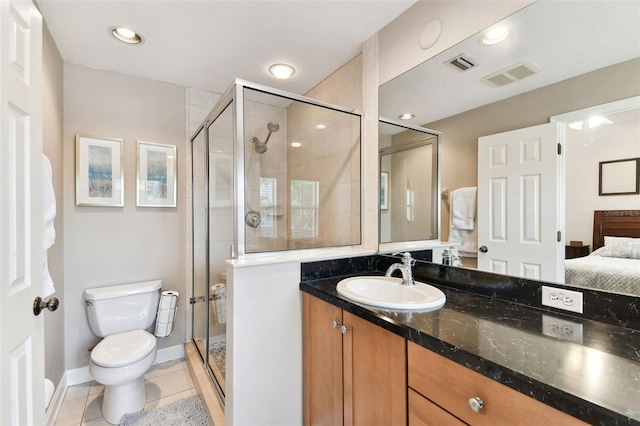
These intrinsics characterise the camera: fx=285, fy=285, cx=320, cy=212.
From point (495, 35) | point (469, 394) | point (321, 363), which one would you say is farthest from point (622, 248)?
point (321, 363)

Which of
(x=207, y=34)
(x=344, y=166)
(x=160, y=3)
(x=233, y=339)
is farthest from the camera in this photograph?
(x=344, y=166)

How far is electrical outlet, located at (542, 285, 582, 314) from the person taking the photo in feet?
3.33

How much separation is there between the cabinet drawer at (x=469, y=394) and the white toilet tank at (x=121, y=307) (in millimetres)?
2049

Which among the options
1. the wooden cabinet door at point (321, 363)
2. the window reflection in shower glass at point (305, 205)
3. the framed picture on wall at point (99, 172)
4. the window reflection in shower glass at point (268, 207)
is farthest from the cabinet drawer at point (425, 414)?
the framed picture on wall at point (99, 172)

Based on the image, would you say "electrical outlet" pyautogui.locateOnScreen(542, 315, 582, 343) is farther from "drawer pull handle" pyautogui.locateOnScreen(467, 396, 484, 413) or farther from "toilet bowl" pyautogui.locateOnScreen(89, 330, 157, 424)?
"toilet bowl" pyautogui.locateOnScreen(89, 330, 157, 424)

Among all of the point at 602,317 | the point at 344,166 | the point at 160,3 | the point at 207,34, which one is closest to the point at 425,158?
the point at 344,166

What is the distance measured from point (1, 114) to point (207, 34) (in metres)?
1.26

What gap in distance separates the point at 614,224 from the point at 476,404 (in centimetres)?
79

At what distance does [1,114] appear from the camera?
2.69 ft

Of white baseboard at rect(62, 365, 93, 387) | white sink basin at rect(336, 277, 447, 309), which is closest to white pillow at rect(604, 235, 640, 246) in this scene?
white sink basin at rect(336, 277, 447, 309)

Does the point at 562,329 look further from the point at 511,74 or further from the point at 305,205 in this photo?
the point at 305,205

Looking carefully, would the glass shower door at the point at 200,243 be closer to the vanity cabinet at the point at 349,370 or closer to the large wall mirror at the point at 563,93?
the vanity cabinet at the point at 349,370

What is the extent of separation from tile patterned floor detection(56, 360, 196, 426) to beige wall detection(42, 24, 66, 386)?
190mm

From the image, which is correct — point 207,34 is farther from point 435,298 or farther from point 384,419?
point 384,419
